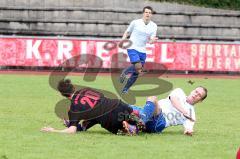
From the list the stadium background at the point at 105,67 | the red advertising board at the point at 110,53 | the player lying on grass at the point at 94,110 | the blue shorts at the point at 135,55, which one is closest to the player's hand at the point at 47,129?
the player lying on grass at the point at 94,110

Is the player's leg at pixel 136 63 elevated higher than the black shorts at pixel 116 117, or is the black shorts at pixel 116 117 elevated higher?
the black shorts at pixel 116 117

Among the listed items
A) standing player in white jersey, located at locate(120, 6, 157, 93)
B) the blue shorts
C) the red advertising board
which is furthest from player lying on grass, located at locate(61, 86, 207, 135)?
the red advertising board

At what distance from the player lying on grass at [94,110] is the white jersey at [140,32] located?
28.0 feet

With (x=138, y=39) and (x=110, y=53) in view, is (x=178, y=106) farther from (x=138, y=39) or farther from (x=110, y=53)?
(x=110, y=53)

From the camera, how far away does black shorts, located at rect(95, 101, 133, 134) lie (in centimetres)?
1108

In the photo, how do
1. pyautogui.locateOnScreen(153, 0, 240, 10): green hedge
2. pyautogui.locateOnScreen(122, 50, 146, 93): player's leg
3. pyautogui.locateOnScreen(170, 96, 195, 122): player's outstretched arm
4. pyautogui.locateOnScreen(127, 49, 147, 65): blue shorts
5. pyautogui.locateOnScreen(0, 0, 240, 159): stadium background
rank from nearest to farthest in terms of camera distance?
pyautogui.locateOnScreen(0, 0, 240, 159): stadium background, pyautogui.locateOnScreen(170, 96, 195, 122): player's outstretched arm, pyautogui.locateOnScreen(122, 50, 146, 93): player's leg, pyautogui.locateOnScreen(127, 49, 147, 65): blue shorts, pyautogui.locateOnScreen(153, 0, 240, 10): green hedge

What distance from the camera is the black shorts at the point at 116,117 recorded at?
1108 centimetres

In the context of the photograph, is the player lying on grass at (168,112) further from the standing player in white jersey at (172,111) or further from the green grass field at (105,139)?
the green grass field at (105,139)

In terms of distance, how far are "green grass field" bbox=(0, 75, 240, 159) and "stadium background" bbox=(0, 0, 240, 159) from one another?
0.5 inches

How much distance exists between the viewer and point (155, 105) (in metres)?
11.5

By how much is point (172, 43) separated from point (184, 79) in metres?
3.34

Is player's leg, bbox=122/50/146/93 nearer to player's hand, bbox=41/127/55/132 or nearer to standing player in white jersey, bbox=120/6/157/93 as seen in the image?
standing player in white jersey, bbox=120/6/157/93

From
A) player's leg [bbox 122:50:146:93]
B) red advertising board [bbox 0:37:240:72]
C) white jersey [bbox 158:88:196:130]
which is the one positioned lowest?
red advertising board [bbox 0:37:240:72]

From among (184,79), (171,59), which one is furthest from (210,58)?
(184,79)
